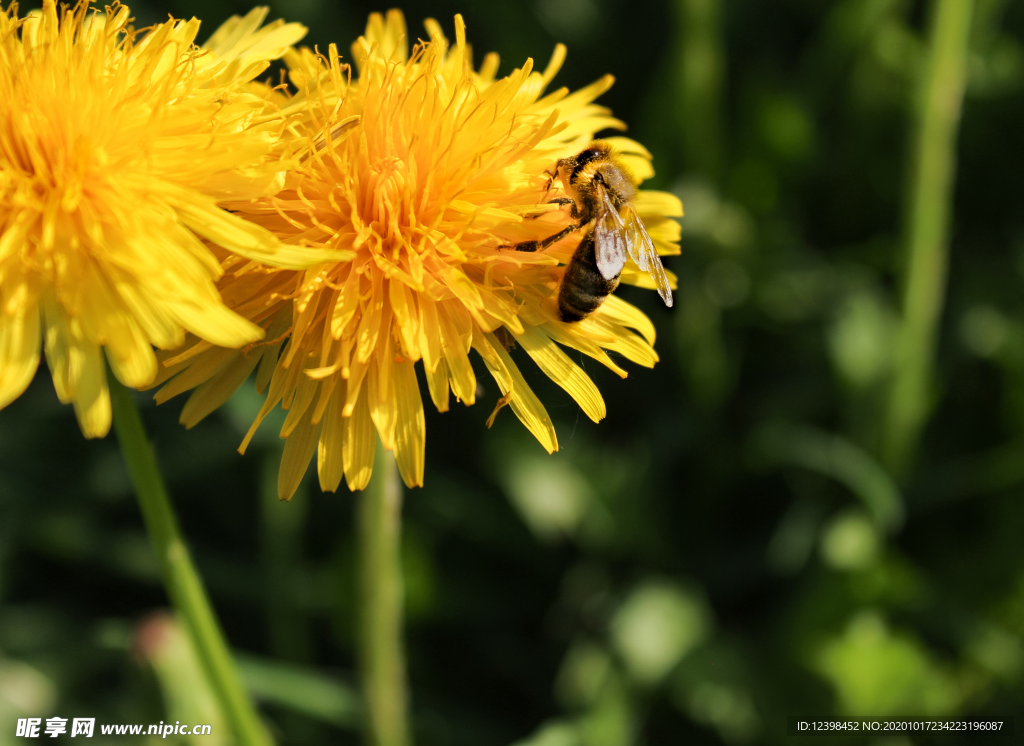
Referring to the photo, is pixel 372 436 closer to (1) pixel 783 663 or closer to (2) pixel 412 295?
(2) pixel 412 295

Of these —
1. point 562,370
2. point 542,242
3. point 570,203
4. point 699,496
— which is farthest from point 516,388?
point 699,496

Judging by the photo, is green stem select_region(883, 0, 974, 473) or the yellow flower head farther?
green stem select_region(883, 0, 974, 473)

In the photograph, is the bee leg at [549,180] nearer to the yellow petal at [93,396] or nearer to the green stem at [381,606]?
the green stem at [381,606]

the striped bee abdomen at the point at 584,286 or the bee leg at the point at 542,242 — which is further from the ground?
the bee leg at the point at 542,242

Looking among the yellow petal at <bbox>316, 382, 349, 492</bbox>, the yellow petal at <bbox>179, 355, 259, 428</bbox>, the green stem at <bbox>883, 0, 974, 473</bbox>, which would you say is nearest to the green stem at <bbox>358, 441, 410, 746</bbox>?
the yellow petal at <bbox>316, 382, 349, 492</bbox>

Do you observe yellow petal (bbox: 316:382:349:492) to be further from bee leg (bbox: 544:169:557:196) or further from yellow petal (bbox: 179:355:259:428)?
bee leg (bbox: 544:169:557:196)

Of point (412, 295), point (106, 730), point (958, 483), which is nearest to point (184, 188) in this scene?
point (412, 295)

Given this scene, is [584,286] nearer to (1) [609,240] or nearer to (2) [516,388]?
(1) [609,240]

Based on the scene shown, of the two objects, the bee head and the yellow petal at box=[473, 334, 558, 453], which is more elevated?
the bee head

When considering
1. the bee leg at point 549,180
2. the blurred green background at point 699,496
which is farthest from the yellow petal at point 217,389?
the blurred green background at point 699,496
